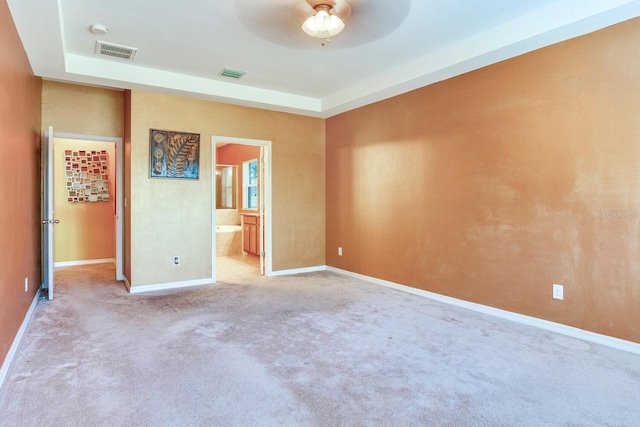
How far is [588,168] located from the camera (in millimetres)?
2943

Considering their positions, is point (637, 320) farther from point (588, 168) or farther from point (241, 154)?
point (241, 154)

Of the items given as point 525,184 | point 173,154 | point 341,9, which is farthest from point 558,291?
point 173,154

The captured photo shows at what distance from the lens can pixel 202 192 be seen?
4.90 meters

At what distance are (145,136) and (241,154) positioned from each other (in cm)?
403

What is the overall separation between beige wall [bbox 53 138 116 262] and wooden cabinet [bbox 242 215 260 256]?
2469 mm

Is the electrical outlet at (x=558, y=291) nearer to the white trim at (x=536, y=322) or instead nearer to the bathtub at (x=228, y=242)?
the white trim at (x=536, y=322)

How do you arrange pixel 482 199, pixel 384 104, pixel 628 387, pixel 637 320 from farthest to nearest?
pixel 384 104 < pixel 482 199 < pixel 637 320 < pixel 628 387

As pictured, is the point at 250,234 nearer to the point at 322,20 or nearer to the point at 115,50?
the point at 115,50

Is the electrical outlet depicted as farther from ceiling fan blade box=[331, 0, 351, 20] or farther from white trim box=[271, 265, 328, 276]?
white trim box=[271, 265, 328, 276]

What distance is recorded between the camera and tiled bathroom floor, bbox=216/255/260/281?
550 centimetres

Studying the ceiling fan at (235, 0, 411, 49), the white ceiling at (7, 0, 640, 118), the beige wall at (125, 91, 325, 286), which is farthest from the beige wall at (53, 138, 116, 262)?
the ceiling fan at (235, 0, 411, 49)

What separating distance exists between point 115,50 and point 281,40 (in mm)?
1753

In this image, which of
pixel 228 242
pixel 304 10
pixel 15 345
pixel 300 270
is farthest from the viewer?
pixel 228 242

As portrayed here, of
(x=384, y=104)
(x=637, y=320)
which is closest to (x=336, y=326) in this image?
(x=637, y=320)
